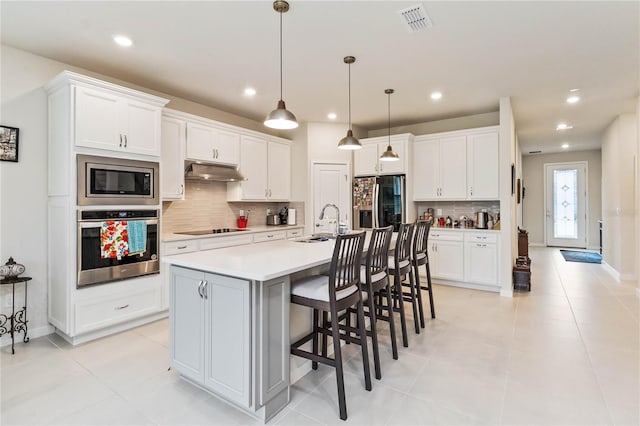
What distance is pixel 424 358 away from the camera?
2.73m

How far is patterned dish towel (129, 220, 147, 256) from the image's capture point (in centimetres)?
327

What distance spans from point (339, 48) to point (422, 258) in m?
2.35

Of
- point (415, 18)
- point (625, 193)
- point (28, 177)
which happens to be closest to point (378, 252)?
point (415, 18)

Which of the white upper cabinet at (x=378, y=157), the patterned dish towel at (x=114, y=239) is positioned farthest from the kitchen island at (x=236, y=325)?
the white upper cabinet at (x=378, y=157)

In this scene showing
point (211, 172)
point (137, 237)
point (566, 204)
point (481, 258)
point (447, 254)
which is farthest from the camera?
point (566, 204)

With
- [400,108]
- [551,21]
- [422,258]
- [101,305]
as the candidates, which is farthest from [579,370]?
[101,305]

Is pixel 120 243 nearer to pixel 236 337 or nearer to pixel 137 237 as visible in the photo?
pixel 137 237

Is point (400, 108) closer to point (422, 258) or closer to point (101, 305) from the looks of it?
point (422, 258)

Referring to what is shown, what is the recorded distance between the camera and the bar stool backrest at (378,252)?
8.12 ft

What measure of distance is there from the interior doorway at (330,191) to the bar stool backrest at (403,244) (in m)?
2.42

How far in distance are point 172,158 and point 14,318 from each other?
2.16 metres

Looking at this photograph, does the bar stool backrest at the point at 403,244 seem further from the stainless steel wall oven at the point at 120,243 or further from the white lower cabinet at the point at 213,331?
the stainless steel wall oven at the point at 120,243

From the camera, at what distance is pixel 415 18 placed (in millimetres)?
2566

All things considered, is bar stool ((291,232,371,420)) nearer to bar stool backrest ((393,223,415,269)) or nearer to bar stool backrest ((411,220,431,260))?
bar stool backrest ((393,223,415,269))
